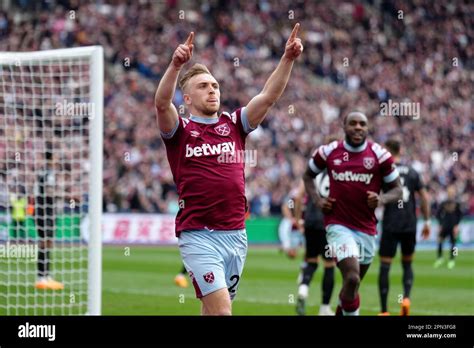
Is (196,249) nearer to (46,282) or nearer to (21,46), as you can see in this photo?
(46,282)

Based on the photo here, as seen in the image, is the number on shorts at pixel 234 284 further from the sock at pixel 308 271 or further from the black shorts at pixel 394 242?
the black shorts at pixel 394 242

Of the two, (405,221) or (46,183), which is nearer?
(405,221)

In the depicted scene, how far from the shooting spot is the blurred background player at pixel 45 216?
1402 centimetres

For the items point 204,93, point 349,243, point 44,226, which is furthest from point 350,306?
point 44,226

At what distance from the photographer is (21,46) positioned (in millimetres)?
34250

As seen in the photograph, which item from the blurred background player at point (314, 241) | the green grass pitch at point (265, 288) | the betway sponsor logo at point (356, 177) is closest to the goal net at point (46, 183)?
the green grass pitch at point (265, 288)

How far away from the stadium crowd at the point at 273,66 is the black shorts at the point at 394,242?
17.5 meters

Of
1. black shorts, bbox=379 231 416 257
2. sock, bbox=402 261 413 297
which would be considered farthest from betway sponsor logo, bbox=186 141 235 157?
sock, bbox=402 261 413 297

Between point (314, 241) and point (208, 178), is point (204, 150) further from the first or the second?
point (314, 241)

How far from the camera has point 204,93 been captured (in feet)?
24.7

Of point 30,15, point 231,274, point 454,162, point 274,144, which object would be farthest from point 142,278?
point 30,15

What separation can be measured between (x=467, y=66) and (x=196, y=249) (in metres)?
33.6

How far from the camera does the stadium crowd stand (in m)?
31.7

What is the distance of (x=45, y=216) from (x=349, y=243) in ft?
17.4
